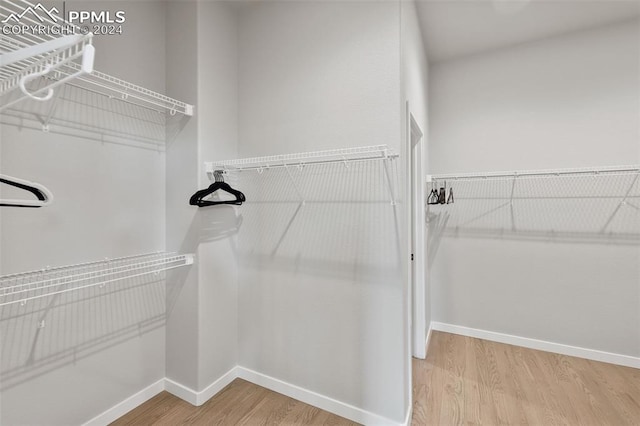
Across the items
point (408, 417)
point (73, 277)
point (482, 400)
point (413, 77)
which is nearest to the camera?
point (73, 277)

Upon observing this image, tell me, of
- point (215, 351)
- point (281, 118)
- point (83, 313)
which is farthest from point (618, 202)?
point (83, 313)

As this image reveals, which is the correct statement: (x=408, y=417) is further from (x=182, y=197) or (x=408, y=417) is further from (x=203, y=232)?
(x=182, y=197)

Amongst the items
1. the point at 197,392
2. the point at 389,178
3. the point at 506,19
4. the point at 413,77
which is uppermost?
the point at 506,19

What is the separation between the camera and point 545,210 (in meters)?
2.71

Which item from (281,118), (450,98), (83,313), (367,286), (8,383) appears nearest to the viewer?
(8,383)

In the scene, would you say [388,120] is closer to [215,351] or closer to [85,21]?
[85,21]

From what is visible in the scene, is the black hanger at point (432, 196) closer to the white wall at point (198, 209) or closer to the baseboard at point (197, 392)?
the white wall at point (198, 209)

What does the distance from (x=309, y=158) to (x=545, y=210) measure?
2.28 m

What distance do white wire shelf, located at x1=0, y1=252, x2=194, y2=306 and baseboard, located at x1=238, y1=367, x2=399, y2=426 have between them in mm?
977

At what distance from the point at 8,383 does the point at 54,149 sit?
3.75 ft

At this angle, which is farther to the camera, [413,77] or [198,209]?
[413,77]

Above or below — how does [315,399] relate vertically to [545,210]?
below

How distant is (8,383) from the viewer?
4.64ft

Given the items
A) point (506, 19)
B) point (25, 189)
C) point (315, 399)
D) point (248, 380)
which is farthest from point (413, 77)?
point (248, 380)
